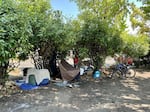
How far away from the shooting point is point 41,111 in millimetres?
5832

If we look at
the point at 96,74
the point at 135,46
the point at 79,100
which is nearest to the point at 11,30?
the point at 79,100

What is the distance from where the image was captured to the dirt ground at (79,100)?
242 inches

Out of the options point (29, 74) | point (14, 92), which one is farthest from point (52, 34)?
point (14, 92)

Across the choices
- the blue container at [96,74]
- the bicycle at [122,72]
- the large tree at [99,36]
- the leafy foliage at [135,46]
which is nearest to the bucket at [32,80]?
the large tree at [99,36]

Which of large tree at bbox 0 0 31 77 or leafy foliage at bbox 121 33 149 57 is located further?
leafy foliage at bbox 121 33 149 57

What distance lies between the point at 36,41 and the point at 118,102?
3.81m

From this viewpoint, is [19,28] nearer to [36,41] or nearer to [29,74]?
[36,41]

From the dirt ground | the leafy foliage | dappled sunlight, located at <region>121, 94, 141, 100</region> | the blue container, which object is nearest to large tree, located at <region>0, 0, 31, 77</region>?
the dirt ground

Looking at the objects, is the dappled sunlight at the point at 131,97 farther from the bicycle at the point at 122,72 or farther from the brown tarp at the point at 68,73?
the bicycle at the point at 122,72

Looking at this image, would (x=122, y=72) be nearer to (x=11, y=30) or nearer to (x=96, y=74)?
(x=96, y=74)

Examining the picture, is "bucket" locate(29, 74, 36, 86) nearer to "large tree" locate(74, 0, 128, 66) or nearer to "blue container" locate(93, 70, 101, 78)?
"large tree" locate(74, 0, 128, 66)

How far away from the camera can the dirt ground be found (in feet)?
20.1

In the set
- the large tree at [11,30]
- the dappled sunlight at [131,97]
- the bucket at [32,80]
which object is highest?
the large tree at [11,30]

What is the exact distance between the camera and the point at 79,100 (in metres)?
7.02
